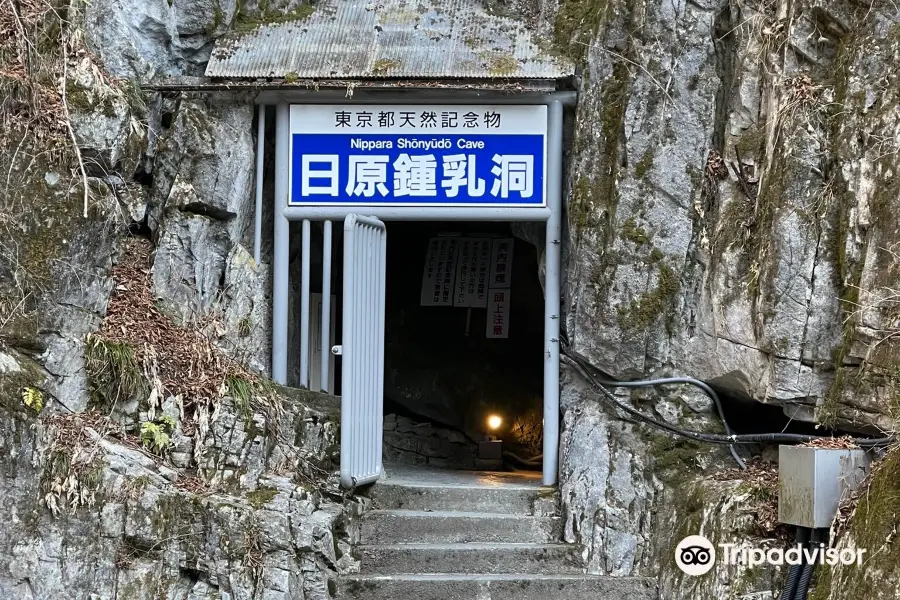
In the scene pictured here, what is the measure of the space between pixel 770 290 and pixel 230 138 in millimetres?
4545

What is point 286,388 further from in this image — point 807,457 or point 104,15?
point 807,457

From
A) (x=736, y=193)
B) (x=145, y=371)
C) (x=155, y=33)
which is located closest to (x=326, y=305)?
(x=145, y=371)

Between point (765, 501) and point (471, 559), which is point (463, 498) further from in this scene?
point (765, 501)

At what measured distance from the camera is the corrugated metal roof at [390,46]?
8586 millimetres

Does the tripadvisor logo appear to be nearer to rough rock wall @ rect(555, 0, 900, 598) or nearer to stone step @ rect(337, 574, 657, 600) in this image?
rough rock wall @ rect(555, 0, 900, 598)

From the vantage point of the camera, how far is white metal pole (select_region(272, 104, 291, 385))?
28.5ft

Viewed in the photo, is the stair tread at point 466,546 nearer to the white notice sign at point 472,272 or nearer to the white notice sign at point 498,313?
the white notice sign at point 498,313

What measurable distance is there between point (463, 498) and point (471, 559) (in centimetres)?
73

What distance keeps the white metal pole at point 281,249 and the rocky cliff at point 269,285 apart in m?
0.15

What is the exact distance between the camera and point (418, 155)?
862cm

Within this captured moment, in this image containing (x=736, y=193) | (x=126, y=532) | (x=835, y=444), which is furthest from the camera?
(x=736, y=193)

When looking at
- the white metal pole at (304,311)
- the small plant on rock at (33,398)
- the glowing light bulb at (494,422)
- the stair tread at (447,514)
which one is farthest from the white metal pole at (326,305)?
the glowing light bulb at (494,422)

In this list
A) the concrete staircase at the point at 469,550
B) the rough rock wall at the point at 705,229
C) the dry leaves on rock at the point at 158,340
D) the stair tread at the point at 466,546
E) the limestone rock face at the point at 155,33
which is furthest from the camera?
the limestone rock face at the point at 155,33

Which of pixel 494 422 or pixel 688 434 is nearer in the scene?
pixel 688 434
